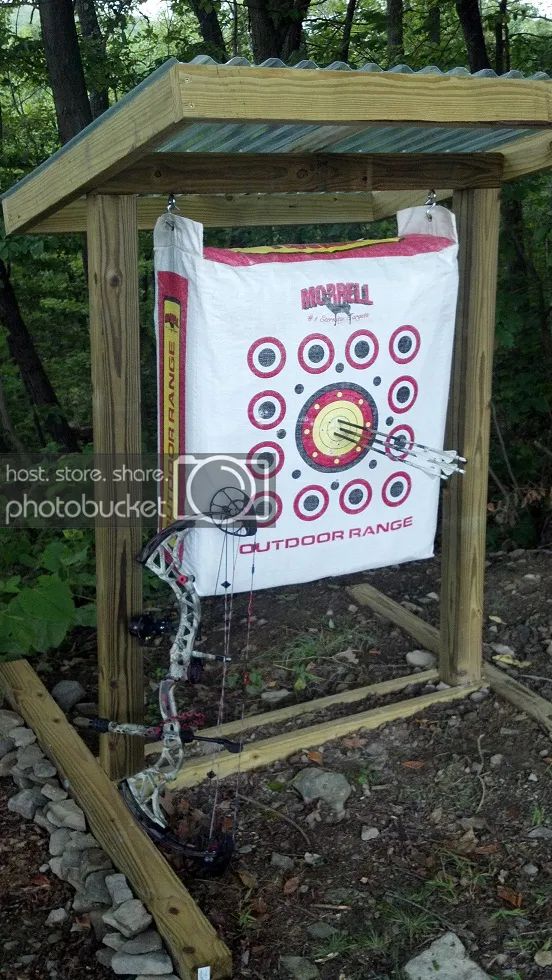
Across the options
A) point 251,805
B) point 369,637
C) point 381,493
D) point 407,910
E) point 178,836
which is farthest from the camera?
point 369,637

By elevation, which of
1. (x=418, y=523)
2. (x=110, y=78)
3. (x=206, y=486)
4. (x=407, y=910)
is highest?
(x=110, y=78)

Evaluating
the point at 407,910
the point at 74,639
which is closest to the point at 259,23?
the point at 74,639

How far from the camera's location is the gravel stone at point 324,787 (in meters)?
2.73

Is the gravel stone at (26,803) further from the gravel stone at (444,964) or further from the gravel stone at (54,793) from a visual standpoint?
the gravel stone at (444,964)

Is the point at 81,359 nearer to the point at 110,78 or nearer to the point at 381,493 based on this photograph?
the point at 110,78

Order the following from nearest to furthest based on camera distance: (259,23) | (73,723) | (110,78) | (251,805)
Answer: (251,805) < (73,723) < (259,23) < (110,78)

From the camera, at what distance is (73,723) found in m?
3.24

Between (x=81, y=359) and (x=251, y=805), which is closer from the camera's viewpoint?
(x=251, y=805)

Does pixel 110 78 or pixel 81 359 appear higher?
pixel 110 78

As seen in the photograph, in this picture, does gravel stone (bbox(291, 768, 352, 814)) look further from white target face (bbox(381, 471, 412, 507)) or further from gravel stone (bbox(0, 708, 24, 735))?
gravel stone (bbox(0, 708, 24, 735))

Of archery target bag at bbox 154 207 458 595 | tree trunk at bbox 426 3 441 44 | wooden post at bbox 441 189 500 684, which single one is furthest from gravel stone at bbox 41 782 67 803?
tree trunk at bbox 426 3 441 44

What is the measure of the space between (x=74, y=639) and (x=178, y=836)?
154 cm

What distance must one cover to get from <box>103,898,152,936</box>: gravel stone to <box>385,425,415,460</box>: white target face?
1.48 m

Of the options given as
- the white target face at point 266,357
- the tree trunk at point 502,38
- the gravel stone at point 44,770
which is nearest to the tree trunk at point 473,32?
the tree trunk at point 502,38
